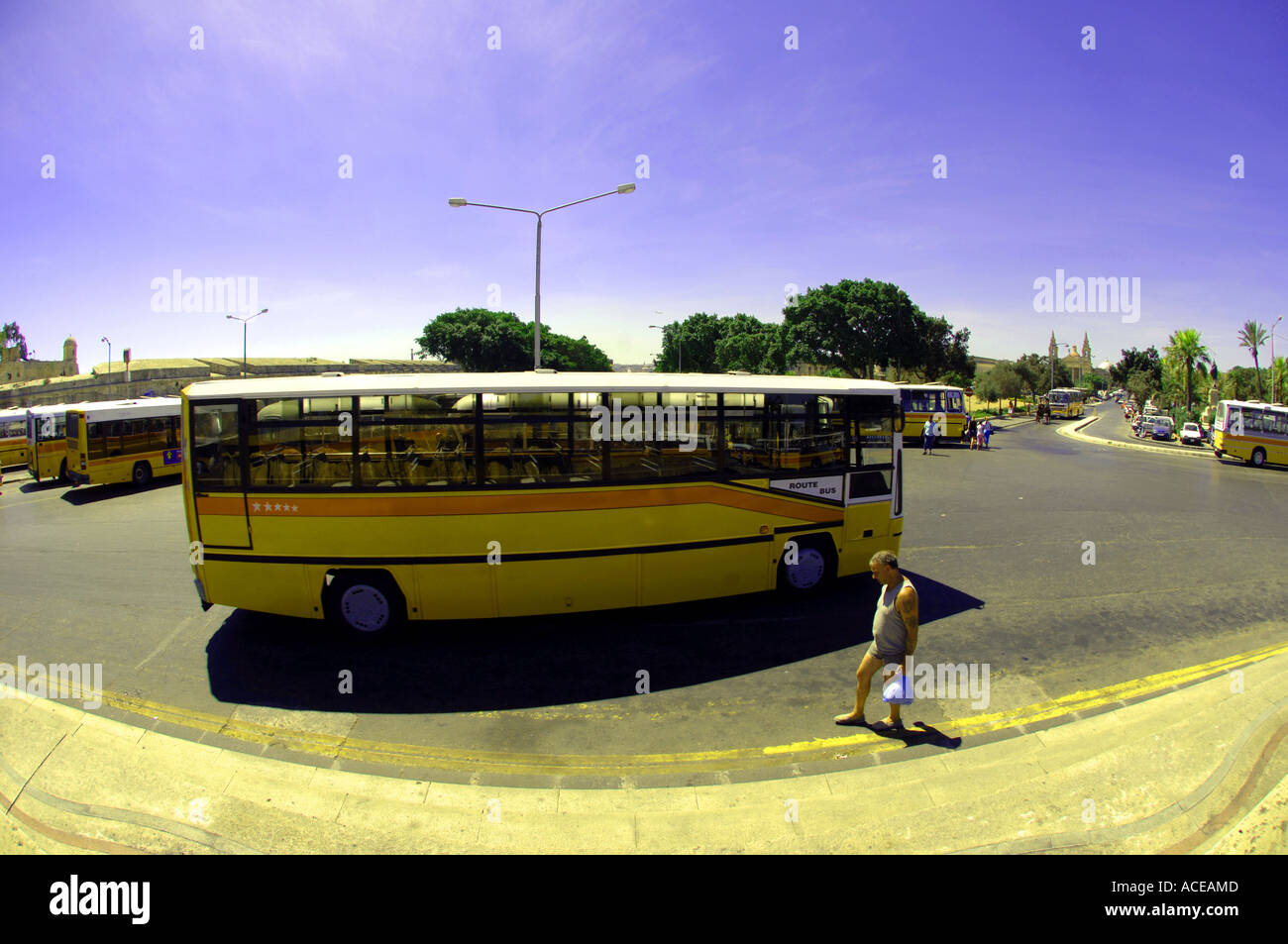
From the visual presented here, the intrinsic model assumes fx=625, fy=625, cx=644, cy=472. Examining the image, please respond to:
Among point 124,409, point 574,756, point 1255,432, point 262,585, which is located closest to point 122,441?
point 124,409

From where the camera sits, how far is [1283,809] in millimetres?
3730

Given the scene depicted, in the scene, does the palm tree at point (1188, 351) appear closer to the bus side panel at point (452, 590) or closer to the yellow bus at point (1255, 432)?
the yellow bus at point (1255, 432)

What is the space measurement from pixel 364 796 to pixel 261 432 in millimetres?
4546

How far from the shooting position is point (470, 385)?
725 cm

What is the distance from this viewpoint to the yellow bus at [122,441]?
62.0 ft

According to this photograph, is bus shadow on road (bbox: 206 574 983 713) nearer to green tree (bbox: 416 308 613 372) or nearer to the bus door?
the bus door

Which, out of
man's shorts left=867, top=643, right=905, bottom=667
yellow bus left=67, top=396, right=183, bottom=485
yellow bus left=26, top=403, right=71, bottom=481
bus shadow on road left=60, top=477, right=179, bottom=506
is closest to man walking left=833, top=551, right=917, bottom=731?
man's shorts left=867, top=643, right=905, bottom=667

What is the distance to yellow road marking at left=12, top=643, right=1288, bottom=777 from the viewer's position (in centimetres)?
519

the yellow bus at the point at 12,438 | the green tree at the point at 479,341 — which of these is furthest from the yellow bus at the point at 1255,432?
the green tree at the point at 479,341

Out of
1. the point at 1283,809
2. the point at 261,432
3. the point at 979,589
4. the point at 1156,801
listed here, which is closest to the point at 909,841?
the point at 1156,801

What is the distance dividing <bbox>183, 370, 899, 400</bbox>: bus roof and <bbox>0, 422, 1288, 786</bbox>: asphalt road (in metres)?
3.00

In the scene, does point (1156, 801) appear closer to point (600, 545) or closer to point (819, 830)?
point (819, 830)

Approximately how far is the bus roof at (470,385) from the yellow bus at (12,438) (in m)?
26.7

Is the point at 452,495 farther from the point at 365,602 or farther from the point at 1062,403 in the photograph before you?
the point at 1062,403
